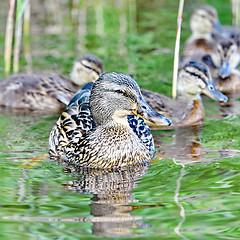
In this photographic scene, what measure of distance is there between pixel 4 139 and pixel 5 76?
2517mm

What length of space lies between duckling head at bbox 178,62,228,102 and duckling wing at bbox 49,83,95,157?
73.7 inches

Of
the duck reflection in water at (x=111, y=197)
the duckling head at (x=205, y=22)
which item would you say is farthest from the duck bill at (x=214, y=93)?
the duckling head at (x=205, y=22)

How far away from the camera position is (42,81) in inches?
295

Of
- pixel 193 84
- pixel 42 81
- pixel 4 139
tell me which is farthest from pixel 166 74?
pixel 4 139

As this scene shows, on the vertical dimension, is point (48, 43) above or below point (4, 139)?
above

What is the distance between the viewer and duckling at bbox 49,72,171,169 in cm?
495

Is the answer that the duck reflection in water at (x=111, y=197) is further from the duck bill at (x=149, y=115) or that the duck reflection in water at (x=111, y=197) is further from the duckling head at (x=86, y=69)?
the duckling head at (x=86, y=69)

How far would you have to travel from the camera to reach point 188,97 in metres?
7.20

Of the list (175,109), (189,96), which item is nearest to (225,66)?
(189,96)

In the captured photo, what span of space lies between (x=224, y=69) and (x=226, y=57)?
0.22 metres

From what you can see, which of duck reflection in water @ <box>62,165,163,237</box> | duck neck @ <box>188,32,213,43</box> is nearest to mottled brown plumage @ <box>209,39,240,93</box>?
duck neck @ <box>188,32,213,43</box>

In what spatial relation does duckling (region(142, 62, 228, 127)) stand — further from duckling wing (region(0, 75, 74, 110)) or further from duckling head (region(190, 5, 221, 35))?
duckling head (region(190, 5, 221, 35))

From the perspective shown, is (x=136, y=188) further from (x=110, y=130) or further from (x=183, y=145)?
(x=183, y=145)

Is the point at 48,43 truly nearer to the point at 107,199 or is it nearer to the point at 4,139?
the point at 4,139
